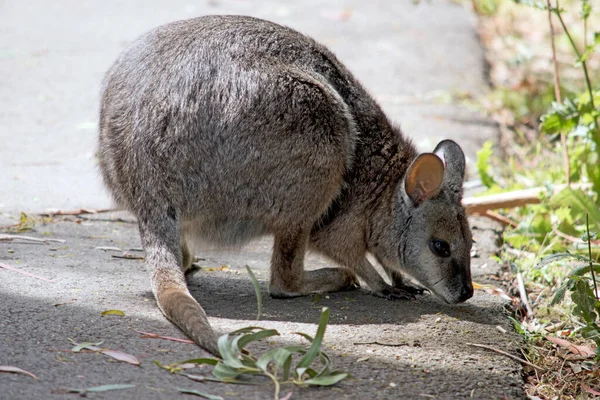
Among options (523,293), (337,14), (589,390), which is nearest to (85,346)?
(589,390)

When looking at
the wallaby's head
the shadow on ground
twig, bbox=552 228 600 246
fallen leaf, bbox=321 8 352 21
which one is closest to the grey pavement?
the shadow on ground

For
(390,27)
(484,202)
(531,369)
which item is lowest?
(531,369)

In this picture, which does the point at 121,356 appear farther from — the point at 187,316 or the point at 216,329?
the point at 216,329

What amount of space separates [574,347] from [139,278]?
2.01 metres

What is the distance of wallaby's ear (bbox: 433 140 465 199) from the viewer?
4164mm

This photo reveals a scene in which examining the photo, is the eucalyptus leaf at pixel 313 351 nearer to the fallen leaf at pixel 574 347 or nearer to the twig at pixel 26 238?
the fallen leaf at pixel 574 347

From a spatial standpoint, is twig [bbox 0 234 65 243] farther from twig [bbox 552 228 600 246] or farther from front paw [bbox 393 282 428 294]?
twig [bbox 552 228 600 246]

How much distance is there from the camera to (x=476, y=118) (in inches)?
291

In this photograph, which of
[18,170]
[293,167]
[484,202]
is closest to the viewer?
[293,167]

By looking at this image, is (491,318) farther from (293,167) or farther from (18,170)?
(18,170)

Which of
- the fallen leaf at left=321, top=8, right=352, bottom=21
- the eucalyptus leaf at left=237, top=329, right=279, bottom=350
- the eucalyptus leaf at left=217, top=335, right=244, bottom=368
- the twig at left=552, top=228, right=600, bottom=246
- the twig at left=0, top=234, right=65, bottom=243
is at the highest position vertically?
the fallen leaf at left=321, top=8, right=352, bottom=21

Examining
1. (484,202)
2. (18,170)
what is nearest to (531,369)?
(484,202)

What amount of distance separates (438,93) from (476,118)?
2.14 feet

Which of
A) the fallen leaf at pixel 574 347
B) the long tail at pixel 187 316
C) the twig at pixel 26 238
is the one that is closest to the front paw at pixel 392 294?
the fallen leaf at pixel 574 347
